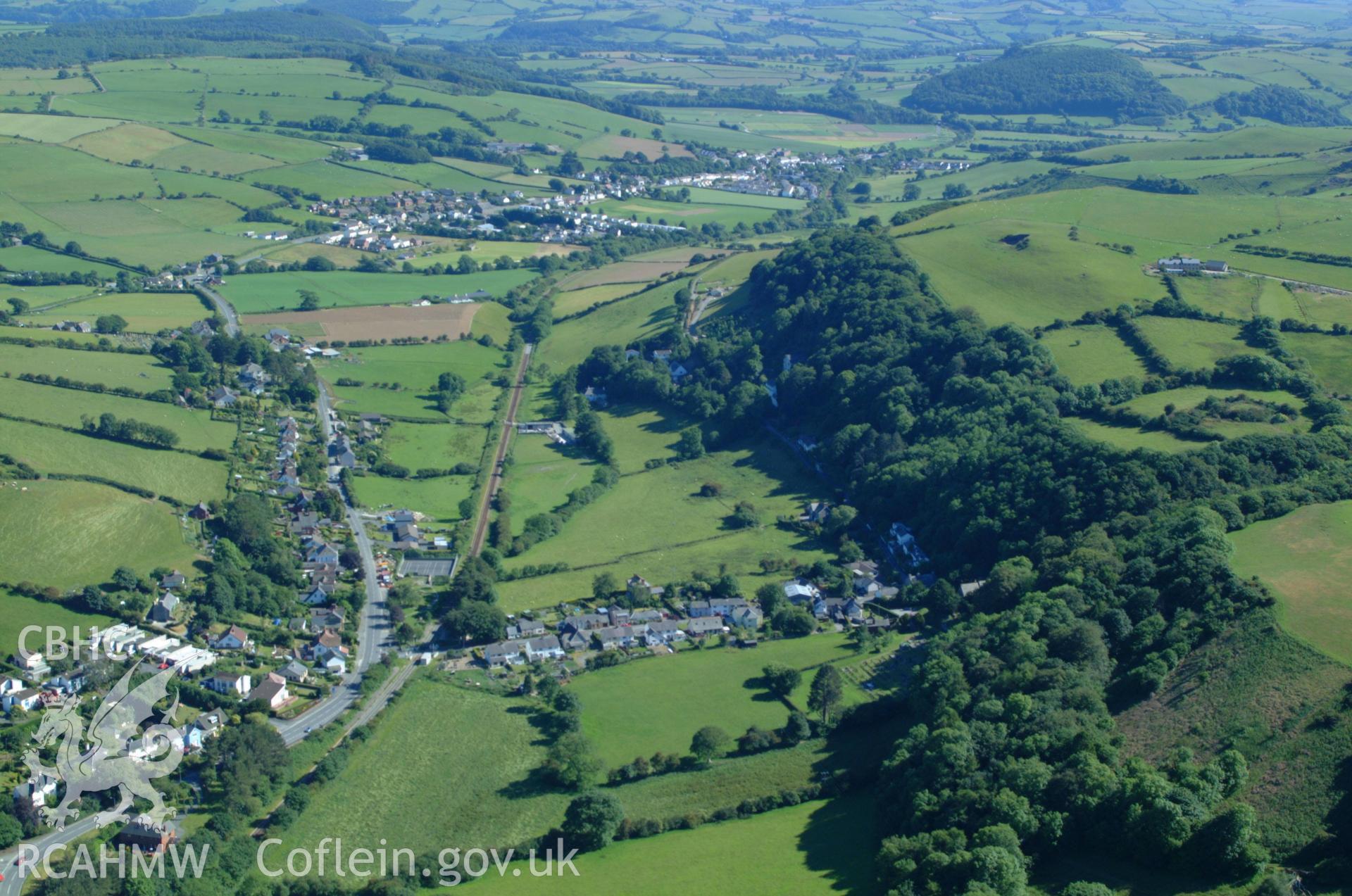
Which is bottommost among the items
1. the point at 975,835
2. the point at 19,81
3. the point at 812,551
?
the point at 812,551

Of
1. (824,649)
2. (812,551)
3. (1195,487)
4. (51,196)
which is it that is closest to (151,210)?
(51,196)

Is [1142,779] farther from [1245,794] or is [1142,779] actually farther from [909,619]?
[909,619]

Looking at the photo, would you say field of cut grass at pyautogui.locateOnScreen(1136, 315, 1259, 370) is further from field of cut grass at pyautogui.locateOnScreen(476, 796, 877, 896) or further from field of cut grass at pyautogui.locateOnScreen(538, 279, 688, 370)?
field of cut grass at pyautogui.locateOnScreen(476, 796, 877, 896)

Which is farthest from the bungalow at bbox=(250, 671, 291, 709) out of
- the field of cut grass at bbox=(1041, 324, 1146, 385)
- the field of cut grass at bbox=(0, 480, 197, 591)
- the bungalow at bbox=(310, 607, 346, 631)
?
the field of cut grass at bbox=(1041, 324, 1146, 385)

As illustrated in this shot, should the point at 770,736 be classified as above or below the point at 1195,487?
below

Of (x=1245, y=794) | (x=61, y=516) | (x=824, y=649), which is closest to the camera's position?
(x=1245, y=794)

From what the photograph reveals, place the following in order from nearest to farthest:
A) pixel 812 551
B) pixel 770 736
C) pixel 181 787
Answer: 1. pixel 181 787
2. pixel 770 736
3. pixel 812 551
